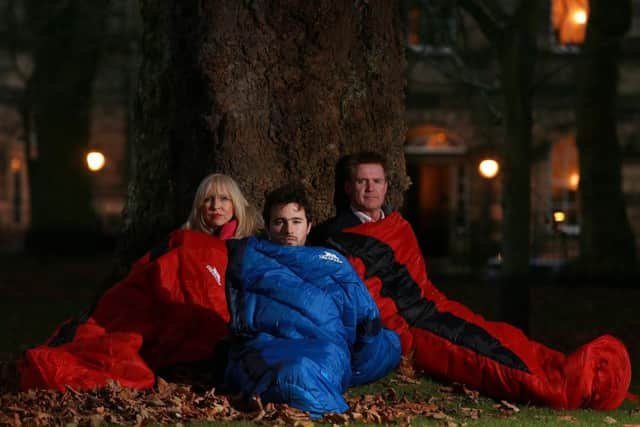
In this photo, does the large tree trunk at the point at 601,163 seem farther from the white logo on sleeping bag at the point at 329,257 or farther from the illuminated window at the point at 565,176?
the white logo on sleeping bag at the point at 329,257

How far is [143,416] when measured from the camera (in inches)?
292

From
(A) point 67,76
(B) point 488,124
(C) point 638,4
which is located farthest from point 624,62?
(A) point 67,76

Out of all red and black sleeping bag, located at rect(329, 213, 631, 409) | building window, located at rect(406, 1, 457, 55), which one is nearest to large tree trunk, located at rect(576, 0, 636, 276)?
building window, located at rect(406, 1, 457, 55)

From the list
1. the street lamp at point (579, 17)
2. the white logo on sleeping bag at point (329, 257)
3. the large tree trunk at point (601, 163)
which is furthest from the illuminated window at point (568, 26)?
the white logo on sleeping bag at point (329, 257)

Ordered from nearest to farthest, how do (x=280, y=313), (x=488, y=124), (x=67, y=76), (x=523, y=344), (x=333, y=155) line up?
1. (x=280, y=313)
2. (x=523, y=344)
3. (x=333, y=155)
4. (x=67, y=76)
5. (x=488, y=124)

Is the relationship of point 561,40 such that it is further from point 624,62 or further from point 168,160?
point 168,160

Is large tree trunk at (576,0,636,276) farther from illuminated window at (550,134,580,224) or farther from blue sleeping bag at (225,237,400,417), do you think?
blue sleeping bag at (225,237,400,417)

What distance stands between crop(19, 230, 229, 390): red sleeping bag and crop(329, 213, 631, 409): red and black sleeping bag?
85cm

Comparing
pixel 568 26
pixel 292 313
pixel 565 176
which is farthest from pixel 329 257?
pixel 565 176

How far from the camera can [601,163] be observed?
2231cm

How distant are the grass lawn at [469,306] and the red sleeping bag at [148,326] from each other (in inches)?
43.1

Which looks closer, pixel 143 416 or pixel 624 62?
pixel 143 416

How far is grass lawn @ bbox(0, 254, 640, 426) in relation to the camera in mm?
8000

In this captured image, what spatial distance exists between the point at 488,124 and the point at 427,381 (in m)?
21.4
